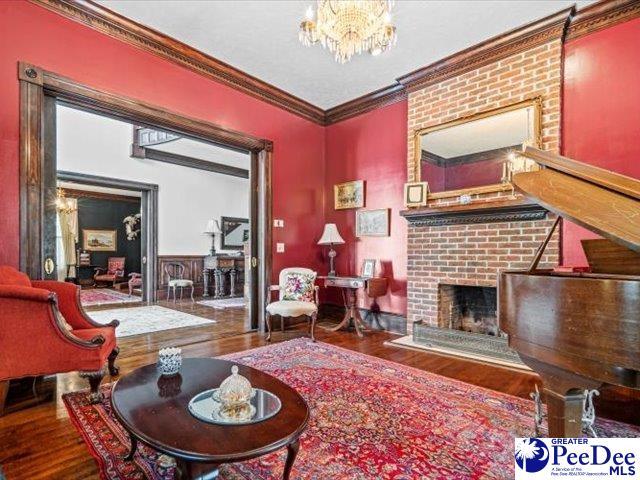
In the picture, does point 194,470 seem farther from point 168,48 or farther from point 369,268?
point 168,48

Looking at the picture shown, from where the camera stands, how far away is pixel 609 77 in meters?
3.04

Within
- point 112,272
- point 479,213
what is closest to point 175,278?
point 112,272

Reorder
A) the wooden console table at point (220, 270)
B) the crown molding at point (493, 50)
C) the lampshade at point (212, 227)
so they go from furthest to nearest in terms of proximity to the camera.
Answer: the lampshade at point (212, 227), the wooden console table at point (220, 270), the crown molding at point (493, 50)

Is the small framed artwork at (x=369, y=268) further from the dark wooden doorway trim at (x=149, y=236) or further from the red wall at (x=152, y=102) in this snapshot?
the dark wooden doorway trim at (x=149, y=236)

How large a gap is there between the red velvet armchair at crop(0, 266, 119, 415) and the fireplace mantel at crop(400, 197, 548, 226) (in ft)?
10.8

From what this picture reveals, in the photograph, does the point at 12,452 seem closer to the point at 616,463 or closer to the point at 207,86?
the point at 616,463

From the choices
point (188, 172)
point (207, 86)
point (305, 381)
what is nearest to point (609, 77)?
point (305, 381)

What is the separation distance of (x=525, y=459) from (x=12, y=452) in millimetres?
2380

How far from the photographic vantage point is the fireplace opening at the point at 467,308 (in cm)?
380

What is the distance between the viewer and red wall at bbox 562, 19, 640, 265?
2936mm

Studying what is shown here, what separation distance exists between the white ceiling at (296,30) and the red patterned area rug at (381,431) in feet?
10.4

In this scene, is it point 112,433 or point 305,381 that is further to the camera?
point 305,381

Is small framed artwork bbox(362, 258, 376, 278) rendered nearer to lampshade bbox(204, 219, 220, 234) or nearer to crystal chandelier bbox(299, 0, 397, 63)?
crystal chandelier bbox(299, 0, 397, 63)

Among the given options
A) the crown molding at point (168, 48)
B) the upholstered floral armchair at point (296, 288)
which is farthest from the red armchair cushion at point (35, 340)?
the crown molding at point (168, 48)
